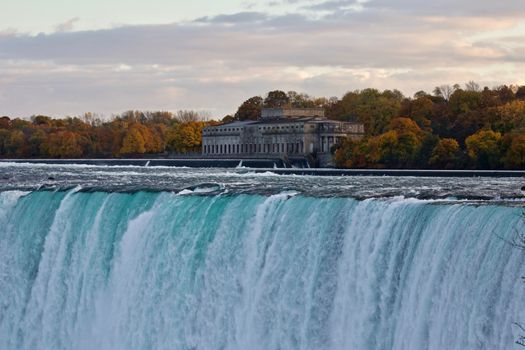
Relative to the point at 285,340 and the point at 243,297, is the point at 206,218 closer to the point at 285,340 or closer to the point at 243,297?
the point at 243,297

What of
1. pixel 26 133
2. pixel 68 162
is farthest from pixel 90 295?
pixel 26 133

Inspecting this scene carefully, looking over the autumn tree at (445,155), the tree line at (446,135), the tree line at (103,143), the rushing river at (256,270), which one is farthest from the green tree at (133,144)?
the rushing river at (256,270)

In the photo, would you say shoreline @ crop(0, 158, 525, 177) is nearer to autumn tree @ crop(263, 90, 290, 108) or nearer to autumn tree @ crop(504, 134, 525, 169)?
autumn tree @ crop(504, 134, 525, 169)

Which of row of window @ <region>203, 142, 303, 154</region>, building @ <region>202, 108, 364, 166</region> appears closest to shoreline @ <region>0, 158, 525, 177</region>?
building @ <region>202, 108, 364, 166</region>

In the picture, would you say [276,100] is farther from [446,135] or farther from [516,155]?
[516,155]

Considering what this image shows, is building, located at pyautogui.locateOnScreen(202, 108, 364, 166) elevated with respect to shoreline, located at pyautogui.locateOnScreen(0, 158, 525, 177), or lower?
elevated

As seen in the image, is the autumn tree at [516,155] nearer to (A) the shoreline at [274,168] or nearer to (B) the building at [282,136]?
(A) the shoreline at [274,168]
